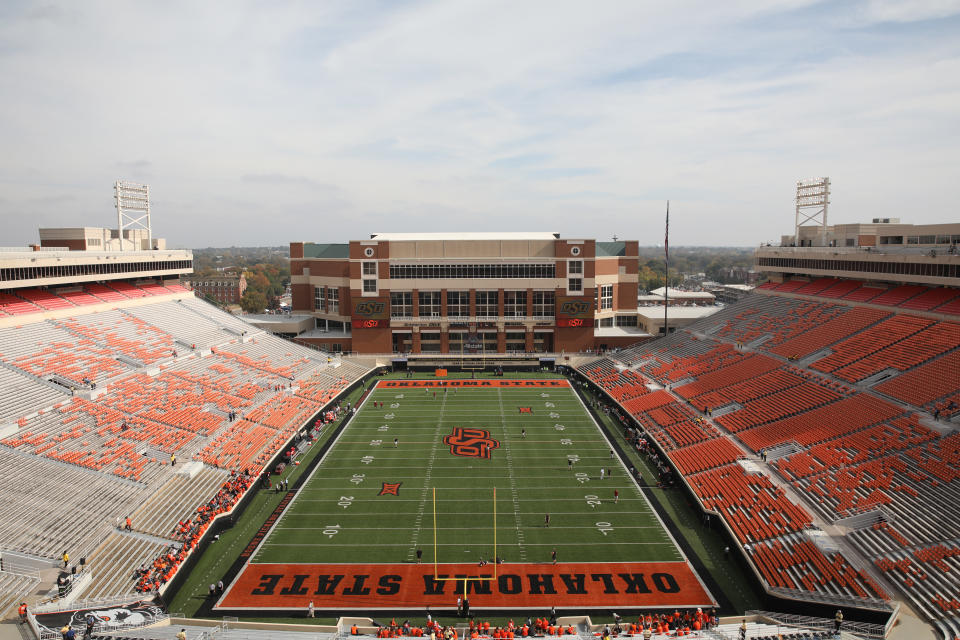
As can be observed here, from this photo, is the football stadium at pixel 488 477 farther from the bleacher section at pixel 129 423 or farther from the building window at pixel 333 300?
the building window at pixel 333 300

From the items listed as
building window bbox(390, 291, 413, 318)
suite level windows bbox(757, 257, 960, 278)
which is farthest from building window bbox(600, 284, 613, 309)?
building window bbox(390, 291, 413, 318)

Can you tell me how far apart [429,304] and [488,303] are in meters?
4.94

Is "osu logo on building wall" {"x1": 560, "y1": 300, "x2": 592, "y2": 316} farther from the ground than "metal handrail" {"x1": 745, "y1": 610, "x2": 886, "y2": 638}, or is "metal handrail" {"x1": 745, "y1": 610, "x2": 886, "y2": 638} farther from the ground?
"osu logo on building wall" {"x1": 560, "y1": 300, "x2": 592, "y2": 316}

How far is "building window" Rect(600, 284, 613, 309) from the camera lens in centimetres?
5197

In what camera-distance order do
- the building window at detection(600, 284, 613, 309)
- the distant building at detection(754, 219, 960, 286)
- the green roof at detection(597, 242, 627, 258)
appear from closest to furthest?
1. the distant building at detection(754, 219, 960, 286)
2. the building window at detection(600, 284, 613, 309)
3. the green roof at detection(597, 242, 627, 258)

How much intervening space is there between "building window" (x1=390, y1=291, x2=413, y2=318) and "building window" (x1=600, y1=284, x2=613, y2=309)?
17.0 metres

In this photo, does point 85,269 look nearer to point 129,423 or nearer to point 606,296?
point 129,423

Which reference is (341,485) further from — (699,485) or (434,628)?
(699,485)

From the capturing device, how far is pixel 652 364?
41344 millimetres

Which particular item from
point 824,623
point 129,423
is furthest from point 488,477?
point 129,423

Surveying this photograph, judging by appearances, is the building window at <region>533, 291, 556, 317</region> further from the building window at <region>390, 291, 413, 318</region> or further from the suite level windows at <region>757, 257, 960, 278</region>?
the suite level windows at <region>757, 257, 960, 278</region>

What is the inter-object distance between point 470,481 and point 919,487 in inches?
651

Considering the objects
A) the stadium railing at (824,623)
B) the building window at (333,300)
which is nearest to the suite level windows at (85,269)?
the building window at (333,300)

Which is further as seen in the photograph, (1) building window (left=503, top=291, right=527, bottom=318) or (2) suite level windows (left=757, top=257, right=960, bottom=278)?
(1) building window (left=503, top=291, right=527, bottom=318)
